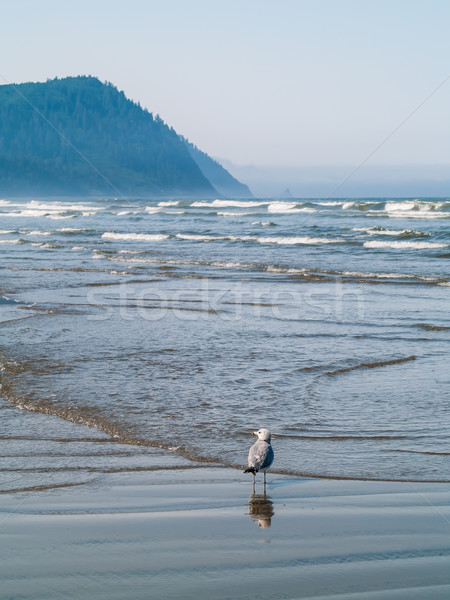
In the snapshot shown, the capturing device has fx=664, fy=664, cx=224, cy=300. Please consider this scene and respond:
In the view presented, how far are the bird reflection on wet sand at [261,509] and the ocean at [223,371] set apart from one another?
51cm

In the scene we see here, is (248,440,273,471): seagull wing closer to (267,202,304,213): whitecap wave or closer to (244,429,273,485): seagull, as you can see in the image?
(244,429,273,485): seagull

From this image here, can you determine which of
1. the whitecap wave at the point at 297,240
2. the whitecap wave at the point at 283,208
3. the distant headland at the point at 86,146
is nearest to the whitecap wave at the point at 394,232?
the whitecap wave at the point at 297,240

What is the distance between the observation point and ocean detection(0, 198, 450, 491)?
15.1 feet

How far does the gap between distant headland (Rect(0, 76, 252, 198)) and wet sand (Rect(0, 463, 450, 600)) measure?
13261cm

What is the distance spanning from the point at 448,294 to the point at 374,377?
6.75 metres

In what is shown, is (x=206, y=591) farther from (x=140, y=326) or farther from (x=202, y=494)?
Result: (x=140, y=326)

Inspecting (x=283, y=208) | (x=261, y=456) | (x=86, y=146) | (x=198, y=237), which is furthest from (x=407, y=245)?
(x=86, y=146)

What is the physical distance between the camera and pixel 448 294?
41.6 feet

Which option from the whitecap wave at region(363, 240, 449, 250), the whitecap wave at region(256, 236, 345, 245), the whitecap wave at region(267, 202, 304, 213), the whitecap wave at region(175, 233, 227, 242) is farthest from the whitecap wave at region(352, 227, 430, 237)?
the whitecap wave at region(267, 202, 304, 213)

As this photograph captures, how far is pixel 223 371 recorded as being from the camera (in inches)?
267

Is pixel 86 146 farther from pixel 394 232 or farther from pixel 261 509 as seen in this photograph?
pixel 261 509

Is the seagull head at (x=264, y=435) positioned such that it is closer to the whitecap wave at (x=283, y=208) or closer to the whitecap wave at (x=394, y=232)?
the whitecap wave at (x=394, y=232)

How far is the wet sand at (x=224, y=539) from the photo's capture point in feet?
9.23

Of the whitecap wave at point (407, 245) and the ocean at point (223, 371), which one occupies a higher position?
the whitecap wave at point (407, 245)
